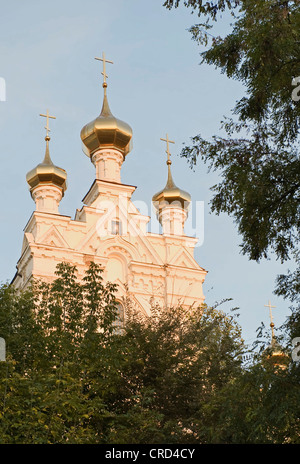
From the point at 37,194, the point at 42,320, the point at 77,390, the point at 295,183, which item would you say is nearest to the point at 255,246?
the point at 295,183

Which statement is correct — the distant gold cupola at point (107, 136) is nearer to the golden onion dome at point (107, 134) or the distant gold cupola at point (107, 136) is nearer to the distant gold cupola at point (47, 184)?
the golden onion dome at point (107, 134)

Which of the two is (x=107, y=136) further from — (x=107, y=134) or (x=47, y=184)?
(x=47, y=184)

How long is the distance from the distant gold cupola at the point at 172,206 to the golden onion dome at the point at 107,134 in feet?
9.14

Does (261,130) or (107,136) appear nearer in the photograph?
(261,130)

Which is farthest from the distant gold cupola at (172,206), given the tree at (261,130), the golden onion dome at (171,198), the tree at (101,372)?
the tree at (261,130)

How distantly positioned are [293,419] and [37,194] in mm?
25577

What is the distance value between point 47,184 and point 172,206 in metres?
5.67

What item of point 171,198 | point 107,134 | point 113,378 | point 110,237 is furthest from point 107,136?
point 113,378

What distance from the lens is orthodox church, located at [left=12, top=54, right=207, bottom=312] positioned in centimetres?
3166

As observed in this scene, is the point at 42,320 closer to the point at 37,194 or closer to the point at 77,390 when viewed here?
the point at 77,390

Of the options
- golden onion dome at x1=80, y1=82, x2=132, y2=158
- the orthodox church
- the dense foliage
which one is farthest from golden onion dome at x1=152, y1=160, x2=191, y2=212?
the dense foliage

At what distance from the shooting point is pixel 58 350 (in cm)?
1688

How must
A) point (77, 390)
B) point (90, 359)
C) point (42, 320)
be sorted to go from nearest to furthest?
1. point (77, 390)
2. point (90, 359)
3. point (42, 320)

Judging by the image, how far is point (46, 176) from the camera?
113ft
